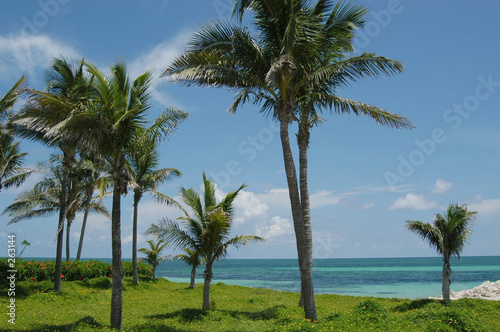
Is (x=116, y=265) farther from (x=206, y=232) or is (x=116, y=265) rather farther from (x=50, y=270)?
(x=50, y=270)

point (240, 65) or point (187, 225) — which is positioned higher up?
point (240, 65)

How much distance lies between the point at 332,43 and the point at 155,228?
9001mm

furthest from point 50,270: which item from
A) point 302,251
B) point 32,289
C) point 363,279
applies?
point 363,279

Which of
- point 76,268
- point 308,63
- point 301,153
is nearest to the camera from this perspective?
point 308,63

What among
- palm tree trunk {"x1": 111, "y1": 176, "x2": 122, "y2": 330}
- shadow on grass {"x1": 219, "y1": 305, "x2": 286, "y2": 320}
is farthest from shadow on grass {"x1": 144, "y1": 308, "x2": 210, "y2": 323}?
palm tree trunk {"x1": 111, "y1": 176, "x2": 122, "y2": 330}

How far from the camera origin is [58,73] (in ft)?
49.2

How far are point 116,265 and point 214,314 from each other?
414 centimetres

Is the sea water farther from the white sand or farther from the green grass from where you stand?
the white sand

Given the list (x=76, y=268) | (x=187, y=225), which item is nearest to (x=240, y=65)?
(x=187, y=225)

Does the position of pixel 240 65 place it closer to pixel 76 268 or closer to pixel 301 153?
pixel 301 153

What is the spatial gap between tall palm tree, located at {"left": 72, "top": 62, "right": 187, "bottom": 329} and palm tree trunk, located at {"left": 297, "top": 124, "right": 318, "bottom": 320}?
12.9ft

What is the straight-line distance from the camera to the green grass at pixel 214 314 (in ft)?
29.9

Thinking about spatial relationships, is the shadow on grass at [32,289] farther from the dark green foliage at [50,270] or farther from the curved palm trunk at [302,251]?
the curved palm trunk at [302,251]

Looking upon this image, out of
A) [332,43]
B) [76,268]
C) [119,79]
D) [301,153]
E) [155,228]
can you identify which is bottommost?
[76,268]
